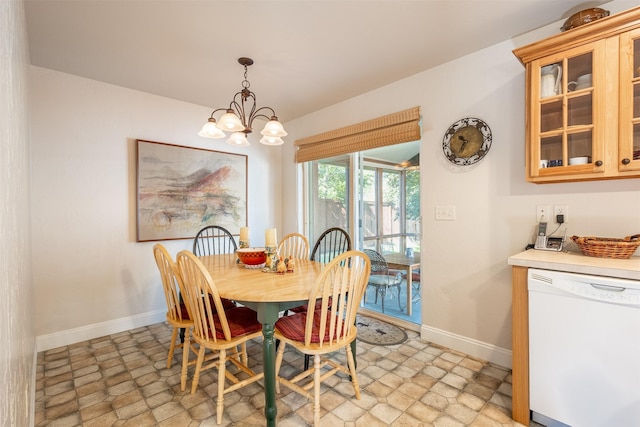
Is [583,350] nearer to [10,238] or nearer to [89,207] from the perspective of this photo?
[10,238]

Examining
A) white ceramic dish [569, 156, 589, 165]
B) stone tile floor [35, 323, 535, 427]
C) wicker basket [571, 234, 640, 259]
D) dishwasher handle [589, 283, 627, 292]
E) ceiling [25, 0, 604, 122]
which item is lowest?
stone tile floor [35, 323, 535, 427]

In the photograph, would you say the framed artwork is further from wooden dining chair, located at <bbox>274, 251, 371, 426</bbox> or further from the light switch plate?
the light switch plate

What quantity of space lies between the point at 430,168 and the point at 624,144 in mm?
1253

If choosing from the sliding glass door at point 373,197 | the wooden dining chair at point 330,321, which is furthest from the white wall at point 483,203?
the wooden dining chair at point 330,321

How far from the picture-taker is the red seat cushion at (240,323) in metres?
1.76

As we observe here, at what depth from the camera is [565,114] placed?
180 centimetres

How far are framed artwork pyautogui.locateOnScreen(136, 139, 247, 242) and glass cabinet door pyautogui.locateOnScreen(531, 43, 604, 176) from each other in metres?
3.06

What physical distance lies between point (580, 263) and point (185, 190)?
339 centimetres

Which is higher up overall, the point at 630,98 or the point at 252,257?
the point at 630,98

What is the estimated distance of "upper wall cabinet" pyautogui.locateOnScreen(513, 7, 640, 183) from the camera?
161cm

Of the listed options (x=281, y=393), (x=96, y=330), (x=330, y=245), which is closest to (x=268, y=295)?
(x=281, y=393)

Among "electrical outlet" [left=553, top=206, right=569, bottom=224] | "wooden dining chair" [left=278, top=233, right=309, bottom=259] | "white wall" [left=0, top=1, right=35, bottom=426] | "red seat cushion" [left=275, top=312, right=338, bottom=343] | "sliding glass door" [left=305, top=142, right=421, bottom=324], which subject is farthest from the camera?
"sliding glass door" [left=305, top=142, right=421, bottom=324]

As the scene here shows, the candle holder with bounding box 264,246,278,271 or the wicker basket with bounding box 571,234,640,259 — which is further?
the candle holder with bounding box 264,246,278,271

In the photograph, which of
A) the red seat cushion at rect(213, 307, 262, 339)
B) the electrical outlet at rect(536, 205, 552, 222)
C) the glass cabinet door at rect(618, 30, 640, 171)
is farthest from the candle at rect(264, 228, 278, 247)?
the glass cabinet door at rect(618, 30, 640, 171)
